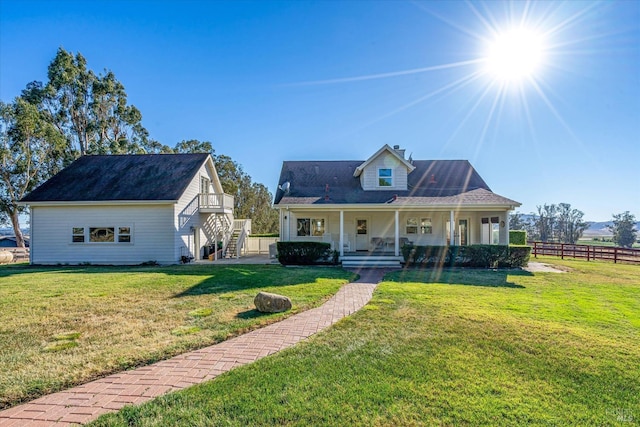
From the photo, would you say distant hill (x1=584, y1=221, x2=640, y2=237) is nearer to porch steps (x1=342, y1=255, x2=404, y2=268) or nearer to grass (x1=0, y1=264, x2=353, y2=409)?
porch steps (x1=342, y1=255, x2=404, y2=268)

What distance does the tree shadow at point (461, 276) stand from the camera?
34.9 ft

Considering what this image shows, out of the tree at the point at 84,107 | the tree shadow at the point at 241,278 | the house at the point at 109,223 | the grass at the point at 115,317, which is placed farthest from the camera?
the tree at the point at 84,107

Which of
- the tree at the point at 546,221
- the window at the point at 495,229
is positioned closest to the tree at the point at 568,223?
the tree at the point at 546,221

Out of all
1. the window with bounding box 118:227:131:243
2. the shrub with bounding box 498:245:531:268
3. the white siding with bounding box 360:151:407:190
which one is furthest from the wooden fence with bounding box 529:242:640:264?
the window with bounding box 118:227:131:243

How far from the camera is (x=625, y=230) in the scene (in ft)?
148

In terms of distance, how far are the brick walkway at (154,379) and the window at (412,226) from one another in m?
13.4

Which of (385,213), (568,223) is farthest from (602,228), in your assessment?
(385,213)

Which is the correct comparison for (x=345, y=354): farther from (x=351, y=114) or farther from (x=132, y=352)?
(x=351, y=114)

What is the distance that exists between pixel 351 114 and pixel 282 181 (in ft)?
19.9

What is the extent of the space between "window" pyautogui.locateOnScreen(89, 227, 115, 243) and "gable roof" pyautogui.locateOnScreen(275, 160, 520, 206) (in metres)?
9.07

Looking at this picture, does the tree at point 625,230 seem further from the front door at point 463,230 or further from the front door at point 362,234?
the front door at point 362,234

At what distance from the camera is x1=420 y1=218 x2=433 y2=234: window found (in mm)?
18391

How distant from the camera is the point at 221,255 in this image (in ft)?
65.4

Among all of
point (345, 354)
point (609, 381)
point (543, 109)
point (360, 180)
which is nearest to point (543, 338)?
point (609, 381)
